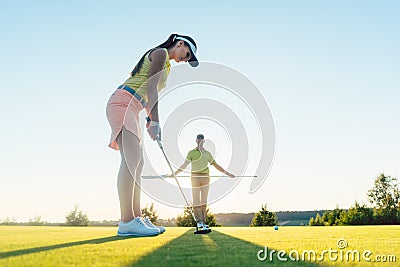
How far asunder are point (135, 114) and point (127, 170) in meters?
0.64

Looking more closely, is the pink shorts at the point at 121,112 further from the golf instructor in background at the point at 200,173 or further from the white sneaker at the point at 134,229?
the golf instructor in background at the point at 200,173

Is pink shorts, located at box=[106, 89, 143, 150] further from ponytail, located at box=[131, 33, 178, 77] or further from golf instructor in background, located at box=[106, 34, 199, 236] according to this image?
ponytail, located at box=[131, 33, 178, 77]

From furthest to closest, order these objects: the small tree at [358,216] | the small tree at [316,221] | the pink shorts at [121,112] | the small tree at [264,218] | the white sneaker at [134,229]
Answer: the small tree at [316,221]
the small tree at [358,216]
the small tree at [264,218]
the pink shorts at [121,112]
the white sneaker at [134,229]

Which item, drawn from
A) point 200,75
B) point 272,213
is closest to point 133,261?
point 200,75

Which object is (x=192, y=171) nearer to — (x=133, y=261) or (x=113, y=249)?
(x=113, y=249)

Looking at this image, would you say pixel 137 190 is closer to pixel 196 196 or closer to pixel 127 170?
pixel 127 170

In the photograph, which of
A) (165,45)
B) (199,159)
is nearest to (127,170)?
(165,45)

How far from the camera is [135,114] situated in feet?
14.6

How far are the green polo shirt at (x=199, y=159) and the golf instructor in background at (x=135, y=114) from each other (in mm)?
2743

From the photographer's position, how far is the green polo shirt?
23.9ft

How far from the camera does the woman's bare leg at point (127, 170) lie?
421 cm

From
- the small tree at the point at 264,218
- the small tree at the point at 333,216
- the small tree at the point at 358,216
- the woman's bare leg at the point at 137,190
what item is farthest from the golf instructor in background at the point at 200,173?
the small tree at the point at 333,216

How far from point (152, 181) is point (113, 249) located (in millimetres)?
3003

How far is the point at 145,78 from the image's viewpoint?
442 cm
